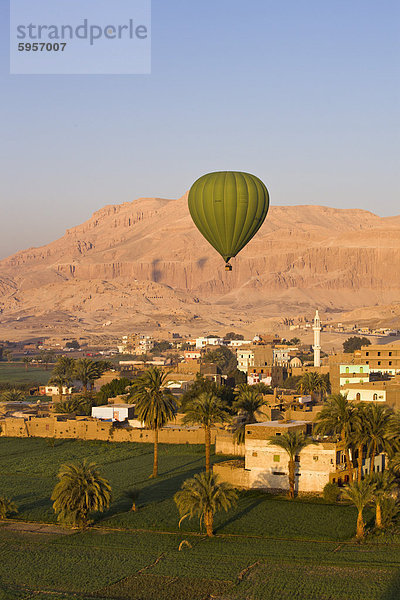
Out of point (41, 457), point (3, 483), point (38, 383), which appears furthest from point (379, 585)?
point (38, 383)

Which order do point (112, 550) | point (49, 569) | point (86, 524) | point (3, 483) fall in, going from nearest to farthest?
point (49, 569) < point (112, 550) < point (86, 524) < point (3, 483)

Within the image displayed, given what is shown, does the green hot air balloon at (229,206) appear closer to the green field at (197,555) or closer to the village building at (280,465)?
the village building at (280,465)

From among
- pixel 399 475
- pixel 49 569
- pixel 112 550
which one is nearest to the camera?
pixel 49 569

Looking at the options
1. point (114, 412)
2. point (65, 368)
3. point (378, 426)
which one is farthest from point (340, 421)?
point (65, 368)

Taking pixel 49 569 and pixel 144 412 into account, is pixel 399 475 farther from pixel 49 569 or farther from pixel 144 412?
pixel 49 569

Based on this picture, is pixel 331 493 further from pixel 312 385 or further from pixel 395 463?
pixel 312 385

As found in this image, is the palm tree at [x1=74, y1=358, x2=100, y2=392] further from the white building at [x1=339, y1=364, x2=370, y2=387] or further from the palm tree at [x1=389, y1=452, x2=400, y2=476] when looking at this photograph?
the palm tree at [x1=389, y1=452, x2=400, y2=476]

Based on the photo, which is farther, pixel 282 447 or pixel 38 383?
pixel 38 383
